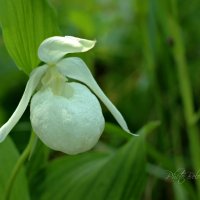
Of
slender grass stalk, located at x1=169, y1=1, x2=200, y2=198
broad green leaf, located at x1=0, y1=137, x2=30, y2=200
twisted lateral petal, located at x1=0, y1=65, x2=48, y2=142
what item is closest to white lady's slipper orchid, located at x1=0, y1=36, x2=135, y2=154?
twisted lateral petal, located at x1=0, y1=65, x2=48, y2=142

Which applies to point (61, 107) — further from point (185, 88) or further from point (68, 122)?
point (185, 88)

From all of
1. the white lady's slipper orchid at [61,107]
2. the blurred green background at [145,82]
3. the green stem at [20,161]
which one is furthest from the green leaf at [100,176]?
the white lady's slipper orchid at [61,107]

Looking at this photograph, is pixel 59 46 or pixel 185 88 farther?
pixel 185 88

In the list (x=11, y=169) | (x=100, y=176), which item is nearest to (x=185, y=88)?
(x=100, y=176)

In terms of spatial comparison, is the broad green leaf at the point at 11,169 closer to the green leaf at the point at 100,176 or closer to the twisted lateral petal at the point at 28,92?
the green leaf at the point at 100,176

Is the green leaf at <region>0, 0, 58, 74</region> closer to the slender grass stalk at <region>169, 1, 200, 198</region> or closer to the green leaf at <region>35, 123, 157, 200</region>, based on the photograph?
the green leaf at <region>35, 123, 157, 200</region>

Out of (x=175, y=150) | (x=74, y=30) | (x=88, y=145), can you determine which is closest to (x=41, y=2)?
(x=88, y=145)

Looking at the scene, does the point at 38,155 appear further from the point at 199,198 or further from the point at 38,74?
the point at 199,198
